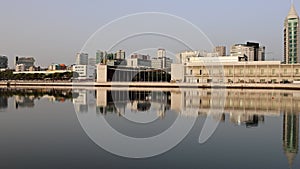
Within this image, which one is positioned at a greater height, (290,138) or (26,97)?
(26,97)

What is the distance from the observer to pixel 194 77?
5638 centimetres

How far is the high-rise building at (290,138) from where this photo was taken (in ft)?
22.1

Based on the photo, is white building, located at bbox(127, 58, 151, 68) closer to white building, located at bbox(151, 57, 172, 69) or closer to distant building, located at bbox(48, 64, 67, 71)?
white building, located at bbox(151, 57, 172, 69)

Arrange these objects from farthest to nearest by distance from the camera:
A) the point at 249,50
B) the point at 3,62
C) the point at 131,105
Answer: the point at 3,62
the point at 249,50
the point at 131,105

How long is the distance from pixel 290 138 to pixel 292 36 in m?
72.0

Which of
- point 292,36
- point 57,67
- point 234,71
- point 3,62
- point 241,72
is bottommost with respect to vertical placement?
point 241,72

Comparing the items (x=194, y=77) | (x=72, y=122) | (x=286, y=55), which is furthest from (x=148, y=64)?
(x=72, y=122)

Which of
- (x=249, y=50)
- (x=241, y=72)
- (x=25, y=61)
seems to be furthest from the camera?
(x=25, y=61)

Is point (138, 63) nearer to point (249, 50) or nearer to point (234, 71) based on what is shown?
point (234, 71)

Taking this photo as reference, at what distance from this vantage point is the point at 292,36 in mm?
74500

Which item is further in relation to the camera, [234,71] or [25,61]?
[25,61]

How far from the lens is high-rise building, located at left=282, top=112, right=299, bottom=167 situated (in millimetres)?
6727

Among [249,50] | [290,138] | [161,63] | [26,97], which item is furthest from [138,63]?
[290,138]

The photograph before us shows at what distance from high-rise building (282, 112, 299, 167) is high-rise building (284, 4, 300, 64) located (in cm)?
6710
